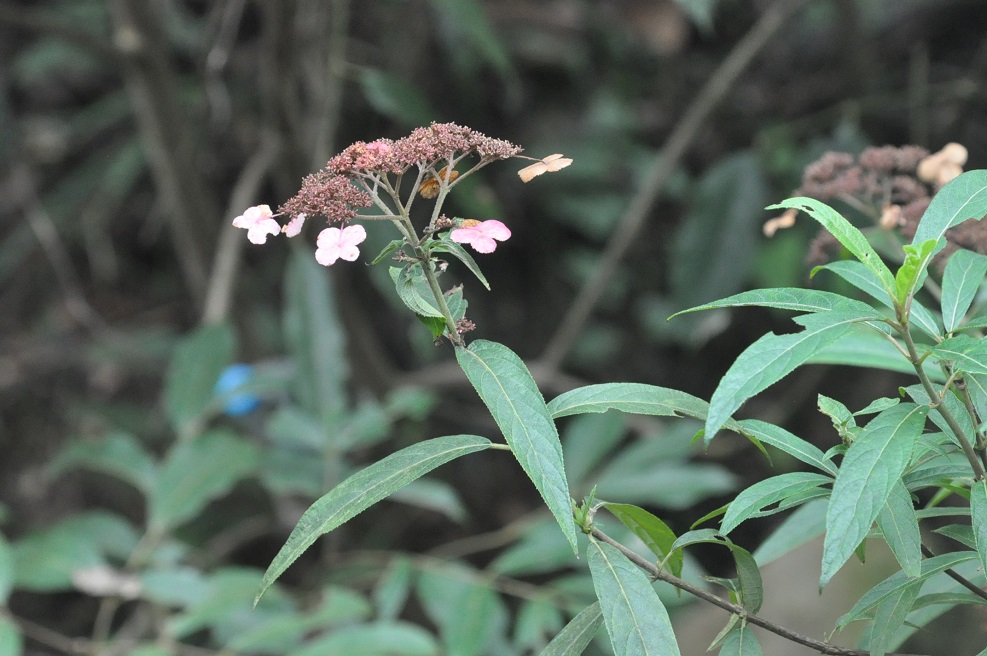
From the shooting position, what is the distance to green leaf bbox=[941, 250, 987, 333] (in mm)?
582

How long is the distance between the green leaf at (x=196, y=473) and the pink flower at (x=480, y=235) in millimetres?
1139

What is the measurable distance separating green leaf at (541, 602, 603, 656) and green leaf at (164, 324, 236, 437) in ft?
3.92

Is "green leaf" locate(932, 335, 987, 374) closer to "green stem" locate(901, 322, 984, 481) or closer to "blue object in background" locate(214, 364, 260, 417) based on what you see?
"green stem" locate(901, 322, 984, 481)

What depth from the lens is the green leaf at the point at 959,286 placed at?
582 mm

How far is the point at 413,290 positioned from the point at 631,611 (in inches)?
8.3

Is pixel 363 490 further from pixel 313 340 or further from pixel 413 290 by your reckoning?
pixel 313 340

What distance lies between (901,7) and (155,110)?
5.93ft

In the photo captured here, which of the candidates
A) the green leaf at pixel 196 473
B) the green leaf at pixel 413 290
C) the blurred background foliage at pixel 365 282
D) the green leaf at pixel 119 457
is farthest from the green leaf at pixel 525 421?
the green leaf at pixel 119 457

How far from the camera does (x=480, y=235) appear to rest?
1.74ft

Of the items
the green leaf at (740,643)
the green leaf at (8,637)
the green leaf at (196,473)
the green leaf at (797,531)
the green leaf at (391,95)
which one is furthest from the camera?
the green leaf at (391,95)

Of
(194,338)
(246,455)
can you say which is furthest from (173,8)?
(246,455)

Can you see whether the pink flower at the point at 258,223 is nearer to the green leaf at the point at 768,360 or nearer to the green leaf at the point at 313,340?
the green leaf at the point at 768,360

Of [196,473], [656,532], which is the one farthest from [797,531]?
[196,473]

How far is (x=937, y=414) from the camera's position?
0.56 m
